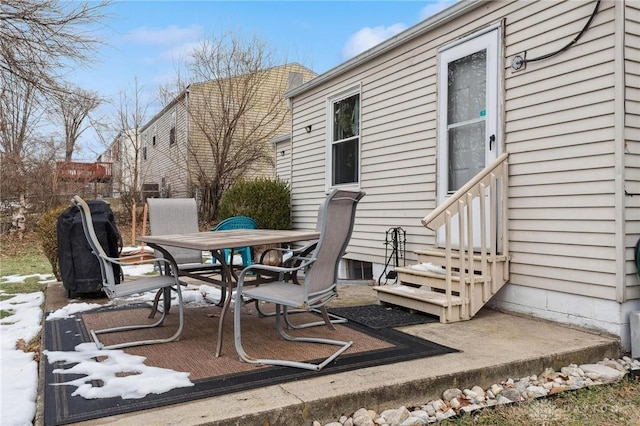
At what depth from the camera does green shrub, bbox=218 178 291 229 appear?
7.90m

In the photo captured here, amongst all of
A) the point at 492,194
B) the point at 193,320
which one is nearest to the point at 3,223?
the point at 193,320

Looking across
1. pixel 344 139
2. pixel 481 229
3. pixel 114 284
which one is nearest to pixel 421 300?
pixel 481 229

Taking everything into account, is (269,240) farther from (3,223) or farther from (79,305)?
(3,223)

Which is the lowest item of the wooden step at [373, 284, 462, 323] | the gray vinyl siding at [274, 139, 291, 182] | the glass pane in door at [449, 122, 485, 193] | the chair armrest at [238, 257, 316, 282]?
the wooden step at [373, 284, 462, 323]

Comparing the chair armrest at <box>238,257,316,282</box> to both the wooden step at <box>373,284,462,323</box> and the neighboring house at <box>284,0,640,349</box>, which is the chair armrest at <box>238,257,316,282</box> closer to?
the neighboring house at <box>284,0,640,349</box>

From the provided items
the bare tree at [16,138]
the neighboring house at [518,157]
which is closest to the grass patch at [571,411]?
the neighboring house at [518,157]

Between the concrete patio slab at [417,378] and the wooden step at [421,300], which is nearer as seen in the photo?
the concrete patio slab at [417,378]

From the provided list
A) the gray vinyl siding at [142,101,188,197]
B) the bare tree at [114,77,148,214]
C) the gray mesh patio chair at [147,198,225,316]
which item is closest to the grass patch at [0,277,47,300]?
the gray mesh patio chair at [147,198,225,316]

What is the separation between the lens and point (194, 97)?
14102 millimetres

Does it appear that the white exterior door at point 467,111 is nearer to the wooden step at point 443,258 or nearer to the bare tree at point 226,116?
the wooden step at point 443,258

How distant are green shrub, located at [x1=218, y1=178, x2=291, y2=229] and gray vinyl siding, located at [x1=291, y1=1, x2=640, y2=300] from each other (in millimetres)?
3021

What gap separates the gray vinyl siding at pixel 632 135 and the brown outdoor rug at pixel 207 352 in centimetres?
147

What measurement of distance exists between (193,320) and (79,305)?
130 centimetres

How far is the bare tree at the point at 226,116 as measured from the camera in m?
13.8
